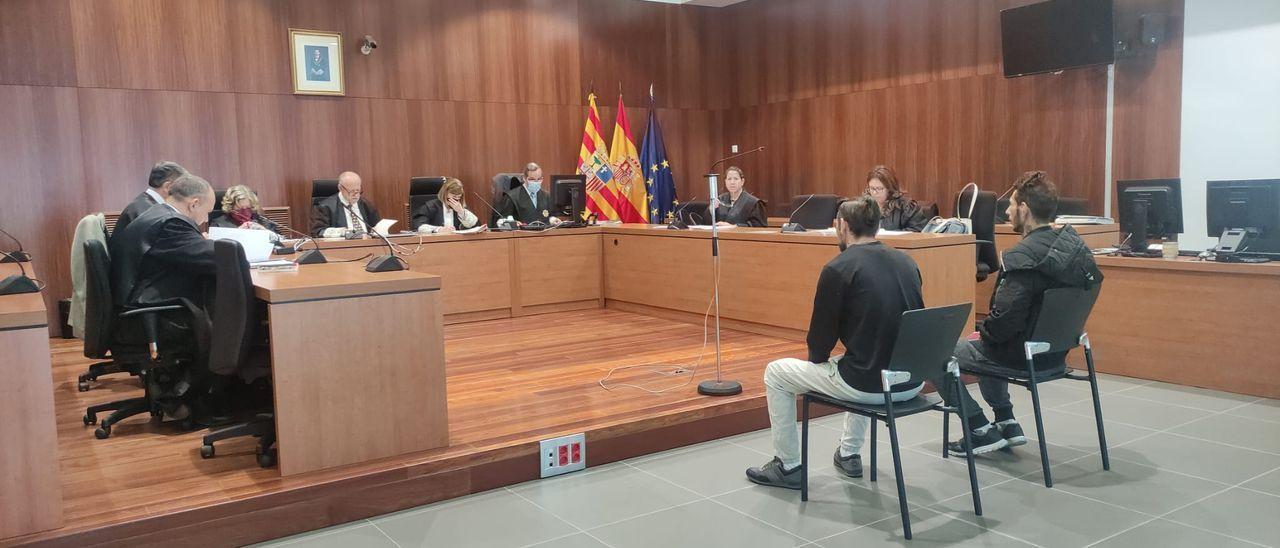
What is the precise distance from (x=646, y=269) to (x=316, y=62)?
350 cm

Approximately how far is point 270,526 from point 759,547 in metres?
1.59

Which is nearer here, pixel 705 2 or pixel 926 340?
pixel 926 340

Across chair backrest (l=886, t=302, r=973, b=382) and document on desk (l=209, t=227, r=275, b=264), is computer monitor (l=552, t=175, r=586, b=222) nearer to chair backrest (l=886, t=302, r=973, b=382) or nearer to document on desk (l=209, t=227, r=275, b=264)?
document on desk (l=209, t=227, r=275, b=264)

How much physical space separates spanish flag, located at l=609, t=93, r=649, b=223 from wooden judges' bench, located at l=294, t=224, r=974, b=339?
219cm

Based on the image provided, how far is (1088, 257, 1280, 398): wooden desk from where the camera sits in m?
4.54

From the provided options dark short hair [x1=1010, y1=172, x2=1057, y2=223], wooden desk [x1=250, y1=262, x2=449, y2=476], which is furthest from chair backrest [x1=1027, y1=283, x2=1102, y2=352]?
wooden desk [x1=250, y1=262, x2=449, y2=476]

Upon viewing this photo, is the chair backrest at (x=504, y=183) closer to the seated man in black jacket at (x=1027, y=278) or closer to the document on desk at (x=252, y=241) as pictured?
the document on desk at (x=252, y=241)

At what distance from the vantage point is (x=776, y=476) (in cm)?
339

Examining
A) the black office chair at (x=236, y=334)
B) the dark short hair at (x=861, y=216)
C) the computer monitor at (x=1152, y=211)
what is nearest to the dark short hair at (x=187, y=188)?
the black office chair at (x=236, y=334)

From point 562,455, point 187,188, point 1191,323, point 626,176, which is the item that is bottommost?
point 562,455

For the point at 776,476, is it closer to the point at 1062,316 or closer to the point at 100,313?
the point at 1062,316

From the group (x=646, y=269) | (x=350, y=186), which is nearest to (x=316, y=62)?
(x=350, y=186)

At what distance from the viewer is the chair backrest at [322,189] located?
713 cm

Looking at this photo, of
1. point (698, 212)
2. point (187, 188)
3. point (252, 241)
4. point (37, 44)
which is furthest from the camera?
point (698, 212)
